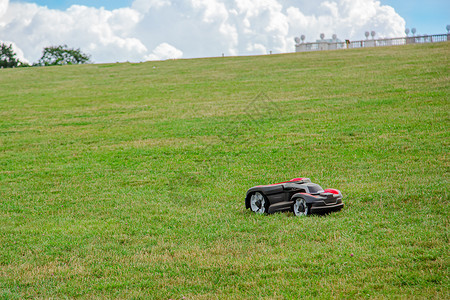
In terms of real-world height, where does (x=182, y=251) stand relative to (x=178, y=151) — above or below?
below

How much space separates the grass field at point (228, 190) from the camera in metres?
5.08

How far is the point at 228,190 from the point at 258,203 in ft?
5.72

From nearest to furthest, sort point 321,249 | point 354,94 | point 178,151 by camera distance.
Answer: point 321,249, point 178,151, point 354,94

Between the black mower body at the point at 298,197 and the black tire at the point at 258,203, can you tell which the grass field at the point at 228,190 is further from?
the black tire at the point at 258,203

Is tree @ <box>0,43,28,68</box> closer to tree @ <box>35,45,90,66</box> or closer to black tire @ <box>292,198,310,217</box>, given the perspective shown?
tree @ <box>35,45,90,66</box>

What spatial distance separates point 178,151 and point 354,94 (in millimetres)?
10085

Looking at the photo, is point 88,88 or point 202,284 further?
point 88,88

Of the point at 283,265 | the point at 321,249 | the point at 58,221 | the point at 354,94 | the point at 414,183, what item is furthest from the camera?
the point at 354,94

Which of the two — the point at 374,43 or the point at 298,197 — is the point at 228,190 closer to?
the point at 298,197

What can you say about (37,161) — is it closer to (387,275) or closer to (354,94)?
(387,275)

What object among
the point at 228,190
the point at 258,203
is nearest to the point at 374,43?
the point at 228,190

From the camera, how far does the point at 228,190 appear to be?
934 cm

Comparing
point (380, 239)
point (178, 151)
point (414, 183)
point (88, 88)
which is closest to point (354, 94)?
point (178, 151)

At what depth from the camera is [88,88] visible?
96.8 ft
